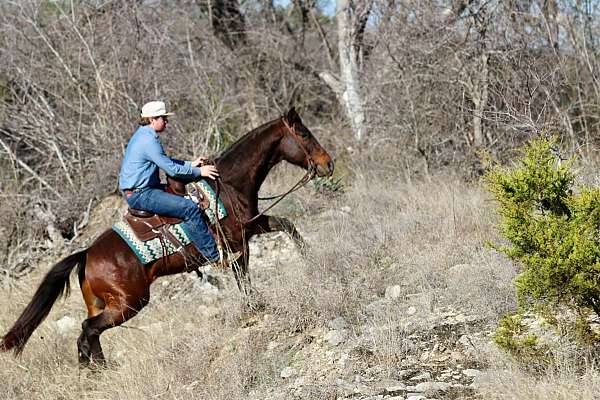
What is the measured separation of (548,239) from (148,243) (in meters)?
3.89

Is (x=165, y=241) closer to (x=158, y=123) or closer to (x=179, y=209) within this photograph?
(x=179, y=209)

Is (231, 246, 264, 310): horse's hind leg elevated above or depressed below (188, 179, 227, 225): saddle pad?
below

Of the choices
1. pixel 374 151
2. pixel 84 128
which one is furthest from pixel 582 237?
pixel 84 128

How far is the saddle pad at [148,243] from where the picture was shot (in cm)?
732

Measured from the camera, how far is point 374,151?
44.0 feet

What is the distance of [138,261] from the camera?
735 centimetres

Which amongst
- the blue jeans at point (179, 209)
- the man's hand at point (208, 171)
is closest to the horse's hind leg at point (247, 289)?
the blue jeans at point (179, 209)

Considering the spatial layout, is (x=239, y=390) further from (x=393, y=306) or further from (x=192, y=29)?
(x=192, y=29)

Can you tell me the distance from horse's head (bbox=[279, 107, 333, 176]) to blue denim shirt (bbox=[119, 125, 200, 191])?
3.71 feet

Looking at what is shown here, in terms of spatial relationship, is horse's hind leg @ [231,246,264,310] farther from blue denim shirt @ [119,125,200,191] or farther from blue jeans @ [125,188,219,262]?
blue denim shirt @ [119,125,200,191]

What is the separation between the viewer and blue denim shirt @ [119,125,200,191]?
7184 millimetres

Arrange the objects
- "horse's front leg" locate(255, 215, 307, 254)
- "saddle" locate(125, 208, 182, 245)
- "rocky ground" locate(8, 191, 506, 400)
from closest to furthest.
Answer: "rocky ground" locate(8, 191, 506, 400) < "saddle" locate(125, 208, 182, 245) < "horse's front leg" locate(255, 215, 307, 254)

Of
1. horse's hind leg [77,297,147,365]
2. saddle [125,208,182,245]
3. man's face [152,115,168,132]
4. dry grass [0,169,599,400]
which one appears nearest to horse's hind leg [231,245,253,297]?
dry grass [0,169,599,400]

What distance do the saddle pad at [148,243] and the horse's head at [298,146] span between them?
1.44 meters
